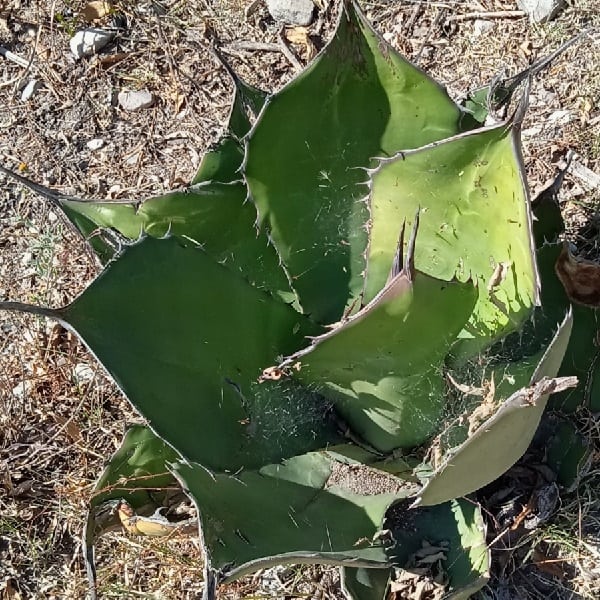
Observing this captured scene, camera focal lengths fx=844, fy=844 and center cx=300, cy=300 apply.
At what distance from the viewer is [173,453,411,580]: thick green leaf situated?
1163 mm

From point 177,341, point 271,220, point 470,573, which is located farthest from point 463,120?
point 470,573

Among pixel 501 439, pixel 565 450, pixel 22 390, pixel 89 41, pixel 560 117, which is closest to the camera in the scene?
pixel 501 439

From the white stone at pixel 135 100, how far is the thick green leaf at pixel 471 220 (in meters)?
1.35

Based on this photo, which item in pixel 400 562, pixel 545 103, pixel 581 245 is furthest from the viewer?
pixel 545 103

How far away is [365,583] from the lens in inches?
61.2

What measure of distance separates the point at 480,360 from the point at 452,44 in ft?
4.23

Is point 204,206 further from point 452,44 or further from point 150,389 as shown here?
point 452,44

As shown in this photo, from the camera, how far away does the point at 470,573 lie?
4.82 feet

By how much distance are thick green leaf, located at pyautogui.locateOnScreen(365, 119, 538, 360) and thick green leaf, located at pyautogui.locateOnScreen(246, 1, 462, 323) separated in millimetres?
56

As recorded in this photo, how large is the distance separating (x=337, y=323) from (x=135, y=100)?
139 cm

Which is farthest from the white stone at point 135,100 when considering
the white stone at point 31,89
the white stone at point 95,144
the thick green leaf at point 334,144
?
the thick green leaf at point 334,144

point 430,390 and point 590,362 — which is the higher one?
point 430,390

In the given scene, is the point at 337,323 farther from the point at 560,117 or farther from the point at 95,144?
the point at 95,144

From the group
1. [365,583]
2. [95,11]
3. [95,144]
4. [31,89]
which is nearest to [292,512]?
[365,583]
